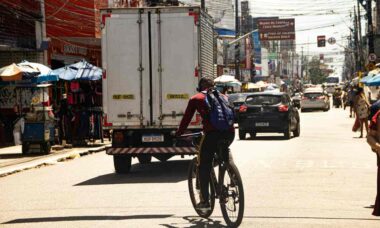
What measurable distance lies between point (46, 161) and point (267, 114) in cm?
948

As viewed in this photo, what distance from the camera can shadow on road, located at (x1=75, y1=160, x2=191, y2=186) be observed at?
45.4ft

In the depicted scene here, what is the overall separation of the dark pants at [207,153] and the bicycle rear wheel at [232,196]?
294mm

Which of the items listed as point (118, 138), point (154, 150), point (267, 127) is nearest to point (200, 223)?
point (154, 150)

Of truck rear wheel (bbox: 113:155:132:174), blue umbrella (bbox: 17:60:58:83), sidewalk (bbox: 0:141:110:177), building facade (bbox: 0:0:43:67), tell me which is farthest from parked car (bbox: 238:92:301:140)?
truck rear wheel (bbox: 113:155:132:174)

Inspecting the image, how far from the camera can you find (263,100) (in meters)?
26.4

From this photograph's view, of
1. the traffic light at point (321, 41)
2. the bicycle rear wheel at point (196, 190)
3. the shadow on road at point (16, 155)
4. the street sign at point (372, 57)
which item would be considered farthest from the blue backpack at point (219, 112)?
the traffic light at point (321, 41)

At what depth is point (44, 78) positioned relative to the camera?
23.5m

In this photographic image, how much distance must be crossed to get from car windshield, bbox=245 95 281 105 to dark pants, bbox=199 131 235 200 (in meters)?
17.6

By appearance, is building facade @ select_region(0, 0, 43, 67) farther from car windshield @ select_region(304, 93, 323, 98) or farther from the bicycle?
car windshield @ select_region(304, 93, 323, 98)

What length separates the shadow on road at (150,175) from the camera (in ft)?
45.4

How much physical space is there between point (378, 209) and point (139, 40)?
737 centimetres

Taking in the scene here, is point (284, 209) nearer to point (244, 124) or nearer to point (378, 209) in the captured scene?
point (378, 209)

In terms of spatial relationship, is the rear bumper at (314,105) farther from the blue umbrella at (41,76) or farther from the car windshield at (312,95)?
the blue umbrella at (41,76)

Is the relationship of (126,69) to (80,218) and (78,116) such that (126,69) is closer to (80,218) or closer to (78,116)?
(80,218)
